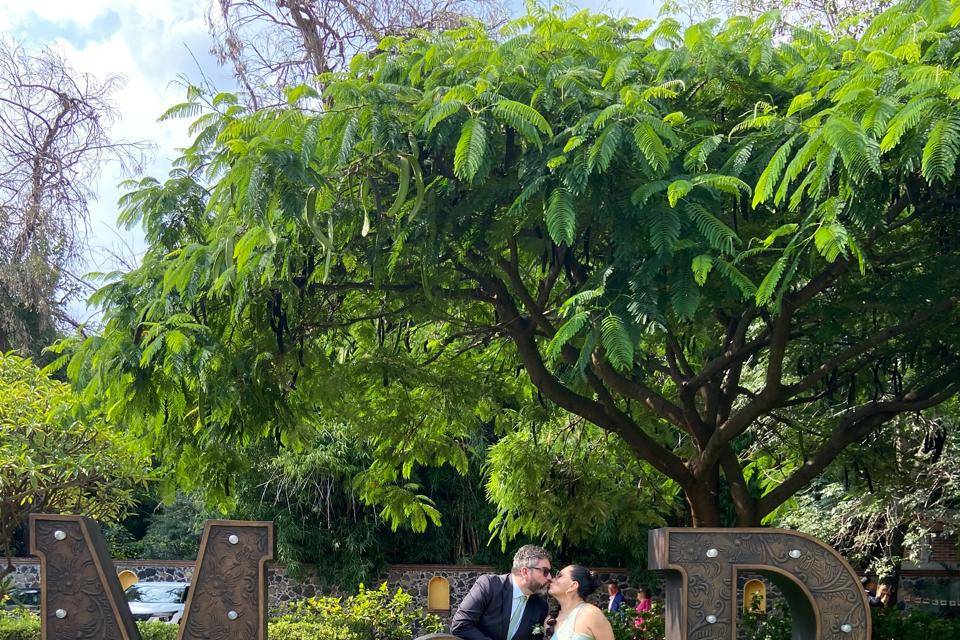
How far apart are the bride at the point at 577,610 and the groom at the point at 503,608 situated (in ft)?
0.84

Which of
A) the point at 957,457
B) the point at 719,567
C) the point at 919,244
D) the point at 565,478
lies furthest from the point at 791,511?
the point at 719,567

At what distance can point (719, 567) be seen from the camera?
710 centimetres

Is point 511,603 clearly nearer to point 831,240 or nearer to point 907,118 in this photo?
point 831,240

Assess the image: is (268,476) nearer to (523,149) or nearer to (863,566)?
(863,566)

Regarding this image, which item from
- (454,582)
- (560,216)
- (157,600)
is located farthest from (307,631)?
(454,582)

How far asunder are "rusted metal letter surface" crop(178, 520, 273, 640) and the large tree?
1.28m

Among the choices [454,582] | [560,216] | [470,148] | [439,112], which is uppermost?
[439,112]

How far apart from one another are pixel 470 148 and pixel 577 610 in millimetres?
2905

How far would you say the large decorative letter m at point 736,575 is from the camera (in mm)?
7055

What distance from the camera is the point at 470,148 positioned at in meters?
6.73

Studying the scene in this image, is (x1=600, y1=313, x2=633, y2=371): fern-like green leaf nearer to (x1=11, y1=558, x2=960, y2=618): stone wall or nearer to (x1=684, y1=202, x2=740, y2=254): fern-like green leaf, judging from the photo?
(x1=684, y1=202, x2=740, y2=254): fern-like green leaf

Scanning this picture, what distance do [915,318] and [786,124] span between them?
2.56 m

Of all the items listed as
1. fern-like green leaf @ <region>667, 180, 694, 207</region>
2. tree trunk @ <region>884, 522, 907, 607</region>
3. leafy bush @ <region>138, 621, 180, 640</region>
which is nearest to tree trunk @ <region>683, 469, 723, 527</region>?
fern-like green leaf @ <region>667, 180, 694, 207</region>

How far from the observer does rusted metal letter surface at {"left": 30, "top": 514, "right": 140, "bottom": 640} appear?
704 cm
